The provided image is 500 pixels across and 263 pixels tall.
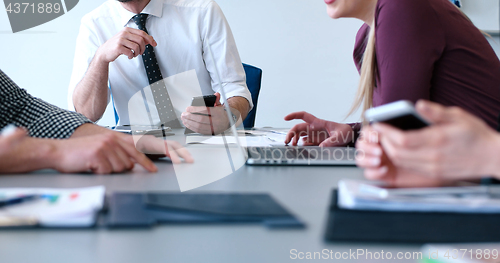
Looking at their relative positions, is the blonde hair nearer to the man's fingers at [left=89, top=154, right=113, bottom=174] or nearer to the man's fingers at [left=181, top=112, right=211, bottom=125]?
the man's fingers at [left=181, top=112, right=211, bottom=125]

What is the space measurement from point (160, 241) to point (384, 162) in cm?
25

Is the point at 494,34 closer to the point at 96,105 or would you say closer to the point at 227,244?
the point at 96,105

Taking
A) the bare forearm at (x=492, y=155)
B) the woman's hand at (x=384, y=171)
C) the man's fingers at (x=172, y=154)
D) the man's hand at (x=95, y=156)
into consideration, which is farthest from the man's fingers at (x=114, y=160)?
the bare forearm at (x=492, y=155)

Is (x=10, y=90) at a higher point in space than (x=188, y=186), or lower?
higher

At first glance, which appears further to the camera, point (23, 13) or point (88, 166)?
point (23, 13)

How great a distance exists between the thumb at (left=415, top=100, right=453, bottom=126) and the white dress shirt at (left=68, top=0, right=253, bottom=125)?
146 centimetres

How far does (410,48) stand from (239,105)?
95 centimetres

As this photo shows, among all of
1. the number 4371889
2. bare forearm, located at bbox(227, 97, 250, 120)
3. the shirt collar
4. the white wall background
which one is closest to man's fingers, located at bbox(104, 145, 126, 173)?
bare forearm, located at bbox(227, 97, 250, 120)

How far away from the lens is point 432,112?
33 cm

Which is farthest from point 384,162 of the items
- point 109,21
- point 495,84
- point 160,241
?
point 109,21

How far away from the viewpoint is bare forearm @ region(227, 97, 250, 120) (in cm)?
166

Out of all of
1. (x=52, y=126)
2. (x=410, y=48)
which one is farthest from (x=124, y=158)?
(x=410, y=48)

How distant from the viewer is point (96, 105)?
167 cm

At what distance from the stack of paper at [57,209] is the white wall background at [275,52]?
2530 mm
